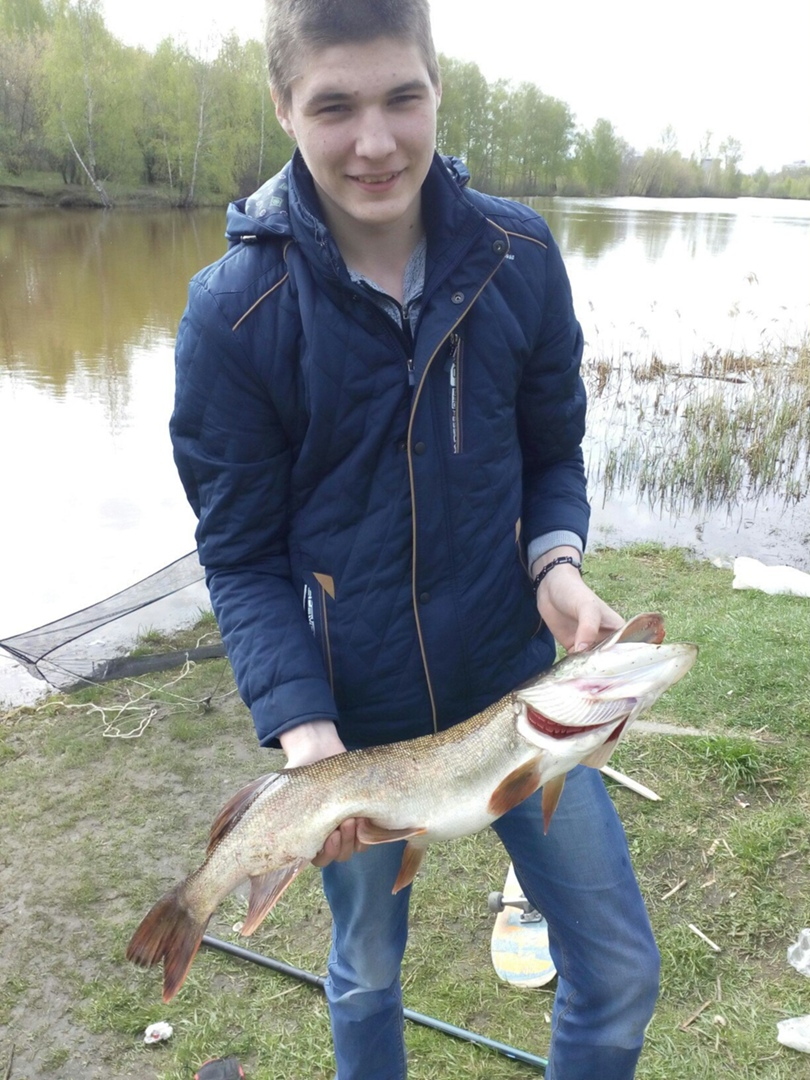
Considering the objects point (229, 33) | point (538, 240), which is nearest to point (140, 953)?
point (538, 240)

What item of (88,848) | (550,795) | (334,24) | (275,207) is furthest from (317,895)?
(334,24)

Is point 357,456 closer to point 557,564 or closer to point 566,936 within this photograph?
point 557,564

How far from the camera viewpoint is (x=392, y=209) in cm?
188

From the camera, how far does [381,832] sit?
194cm

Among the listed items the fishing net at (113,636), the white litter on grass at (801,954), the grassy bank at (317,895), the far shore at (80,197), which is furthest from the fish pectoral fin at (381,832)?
the far shore at (80,197)

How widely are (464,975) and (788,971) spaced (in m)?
1.06

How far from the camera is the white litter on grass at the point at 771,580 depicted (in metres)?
6.41

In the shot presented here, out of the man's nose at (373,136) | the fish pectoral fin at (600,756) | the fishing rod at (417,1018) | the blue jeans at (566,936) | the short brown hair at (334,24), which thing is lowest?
the fishing rod at (417,1018)

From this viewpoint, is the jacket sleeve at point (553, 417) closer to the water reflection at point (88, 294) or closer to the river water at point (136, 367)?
the river water at point (136, 367)

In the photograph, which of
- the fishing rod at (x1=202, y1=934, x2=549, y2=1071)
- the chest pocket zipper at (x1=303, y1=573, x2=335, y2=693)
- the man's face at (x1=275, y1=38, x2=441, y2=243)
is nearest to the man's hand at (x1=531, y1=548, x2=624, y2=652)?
the chest pocket zipper at (x1=303, y1=573, x2=335, y2=693)

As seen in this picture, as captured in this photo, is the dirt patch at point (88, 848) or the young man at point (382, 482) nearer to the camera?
the young man at point (382, 482)

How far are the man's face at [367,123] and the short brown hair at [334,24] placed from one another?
2 cm

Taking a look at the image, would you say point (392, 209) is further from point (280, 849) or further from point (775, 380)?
point (775, 380)

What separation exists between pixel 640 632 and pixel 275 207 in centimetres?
118
